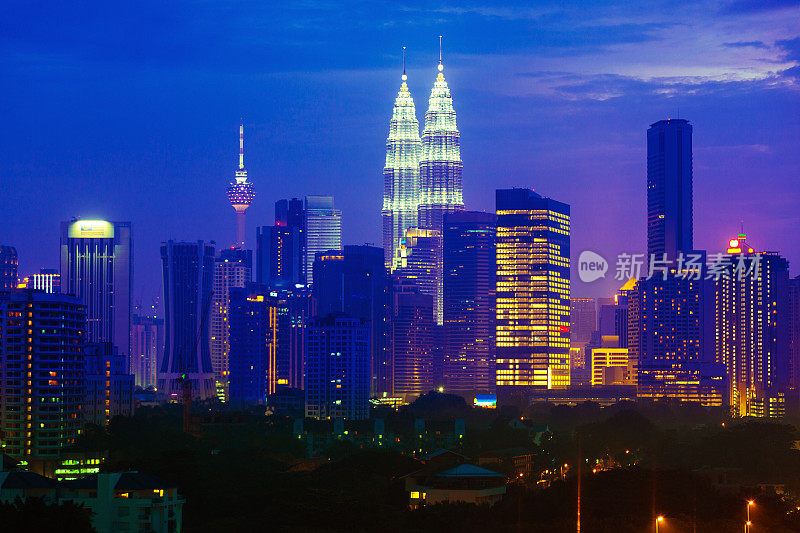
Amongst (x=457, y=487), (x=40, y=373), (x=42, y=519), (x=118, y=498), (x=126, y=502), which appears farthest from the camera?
(x=40, y=373)

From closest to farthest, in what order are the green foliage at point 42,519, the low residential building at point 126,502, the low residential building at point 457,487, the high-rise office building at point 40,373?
the green foliage at point 42,519, the low residential building at point 126,502, the low residential building at point 457,487, the high-rise office building at point 40,373

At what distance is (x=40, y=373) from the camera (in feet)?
471

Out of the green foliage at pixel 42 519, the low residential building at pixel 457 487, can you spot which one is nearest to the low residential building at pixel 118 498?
the green foliage at pixel 42 519

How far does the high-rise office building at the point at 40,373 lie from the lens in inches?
5492

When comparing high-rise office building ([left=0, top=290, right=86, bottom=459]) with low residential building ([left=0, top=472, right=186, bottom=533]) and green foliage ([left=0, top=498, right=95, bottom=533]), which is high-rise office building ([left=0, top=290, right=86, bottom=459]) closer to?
low residential building ([left=0, top=472, right=186, bottom=533])

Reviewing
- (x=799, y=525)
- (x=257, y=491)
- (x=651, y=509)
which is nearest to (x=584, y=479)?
(x=651, y=509)

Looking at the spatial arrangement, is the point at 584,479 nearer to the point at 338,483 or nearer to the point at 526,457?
the point at 338,483

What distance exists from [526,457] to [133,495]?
77749mm

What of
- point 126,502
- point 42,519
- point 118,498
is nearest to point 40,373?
point 118,498

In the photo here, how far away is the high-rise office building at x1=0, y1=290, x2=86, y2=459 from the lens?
458 ft

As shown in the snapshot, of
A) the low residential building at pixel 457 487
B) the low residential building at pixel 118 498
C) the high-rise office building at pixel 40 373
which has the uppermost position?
the high-rise office building at pixel 40 373

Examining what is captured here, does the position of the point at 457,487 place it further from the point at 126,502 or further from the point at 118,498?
the point at 118,498

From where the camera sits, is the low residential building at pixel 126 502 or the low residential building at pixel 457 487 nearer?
the low residential building at pixel 126 502

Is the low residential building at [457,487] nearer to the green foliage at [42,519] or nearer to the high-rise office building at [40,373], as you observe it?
the green foliage at [42,519]
